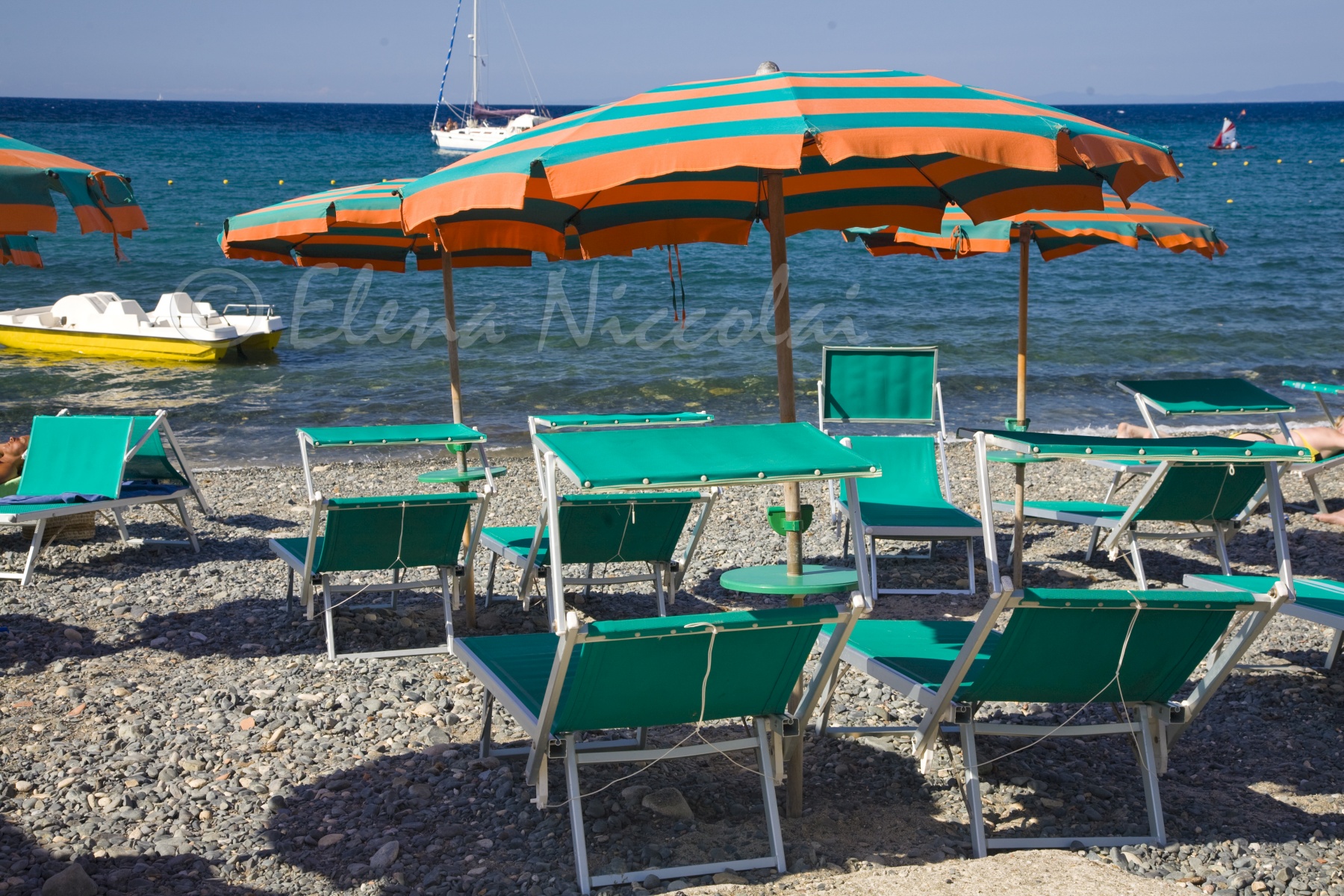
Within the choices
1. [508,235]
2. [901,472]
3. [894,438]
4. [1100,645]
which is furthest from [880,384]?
[1100,645]

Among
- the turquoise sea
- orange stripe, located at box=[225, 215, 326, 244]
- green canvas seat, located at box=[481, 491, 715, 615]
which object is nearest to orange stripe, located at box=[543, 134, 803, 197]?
green canvas seat, located at box=[481, 491, 715, 615]

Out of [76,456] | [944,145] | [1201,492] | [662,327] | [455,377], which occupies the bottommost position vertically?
[662,327]

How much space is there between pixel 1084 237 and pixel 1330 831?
456cm

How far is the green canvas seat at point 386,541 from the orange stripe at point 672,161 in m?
2.15

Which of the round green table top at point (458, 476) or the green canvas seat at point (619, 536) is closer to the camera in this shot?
the green canvas seat at point (619, 536)

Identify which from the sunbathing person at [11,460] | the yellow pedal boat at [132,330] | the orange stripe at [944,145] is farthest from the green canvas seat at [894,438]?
the yellow pedal boat at [132,330]

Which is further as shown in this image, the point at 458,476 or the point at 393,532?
the point at 458,476

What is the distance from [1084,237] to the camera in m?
7.08

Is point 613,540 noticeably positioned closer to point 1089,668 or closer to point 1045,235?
point 1089,668

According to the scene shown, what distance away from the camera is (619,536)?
5.23 metres

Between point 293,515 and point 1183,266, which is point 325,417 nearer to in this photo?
point 293,515

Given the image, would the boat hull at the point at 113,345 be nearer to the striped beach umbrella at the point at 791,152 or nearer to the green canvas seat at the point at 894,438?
the green canvas seat at the point at 894,438

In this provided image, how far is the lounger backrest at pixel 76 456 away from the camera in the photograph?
21.6 feet

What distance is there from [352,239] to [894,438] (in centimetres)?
361
